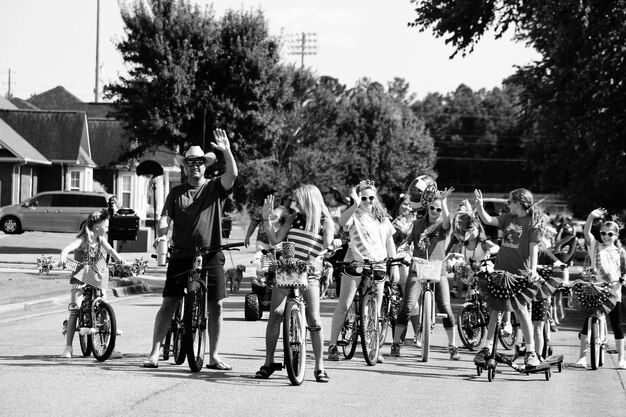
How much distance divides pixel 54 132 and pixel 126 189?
959 centimetres

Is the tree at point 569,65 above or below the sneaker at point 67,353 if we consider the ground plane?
above

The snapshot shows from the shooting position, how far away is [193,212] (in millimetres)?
10992

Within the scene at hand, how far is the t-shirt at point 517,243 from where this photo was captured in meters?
11.5

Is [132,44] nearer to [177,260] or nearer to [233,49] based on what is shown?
[233,49]

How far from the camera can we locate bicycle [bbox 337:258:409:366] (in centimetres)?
1224

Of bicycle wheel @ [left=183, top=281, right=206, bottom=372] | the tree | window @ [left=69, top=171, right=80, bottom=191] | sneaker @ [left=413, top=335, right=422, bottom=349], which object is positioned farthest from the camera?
window @ [left=69, top=171, right=80, bottom=191]

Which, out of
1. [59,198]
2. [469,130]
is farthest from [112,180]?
[469,130]

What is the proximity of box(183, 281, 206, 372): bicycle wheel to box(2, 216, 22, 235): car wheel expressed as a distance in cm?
3777

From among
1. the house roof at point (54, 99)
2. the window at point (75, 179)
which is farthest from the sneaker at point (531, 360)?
the house roof at point (54, 99)

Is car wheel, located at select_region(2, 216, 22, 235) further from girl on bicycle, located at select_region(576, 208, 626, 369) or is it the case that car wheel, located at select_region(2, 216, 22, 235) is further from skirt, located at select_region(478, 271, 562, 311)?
skirt, located at select_region(478, 271, 562, 311)

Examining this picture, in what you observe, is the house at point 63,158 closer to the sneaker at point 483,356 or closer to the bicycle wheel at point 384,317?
the bicycle wheel at point 384,317

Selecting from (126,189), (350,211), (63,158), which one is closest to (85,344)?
(350,211)

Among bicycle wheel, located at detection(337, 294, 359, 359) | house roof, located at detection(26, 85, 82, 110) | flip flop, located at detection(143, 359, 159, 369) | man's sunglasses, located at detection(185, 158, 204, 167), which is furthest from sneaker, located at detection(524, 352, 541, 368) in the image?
house roof, located at detection(26, 85, 82, 110)

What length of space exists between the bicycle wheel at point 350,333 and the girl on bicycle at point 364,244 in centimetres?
14
